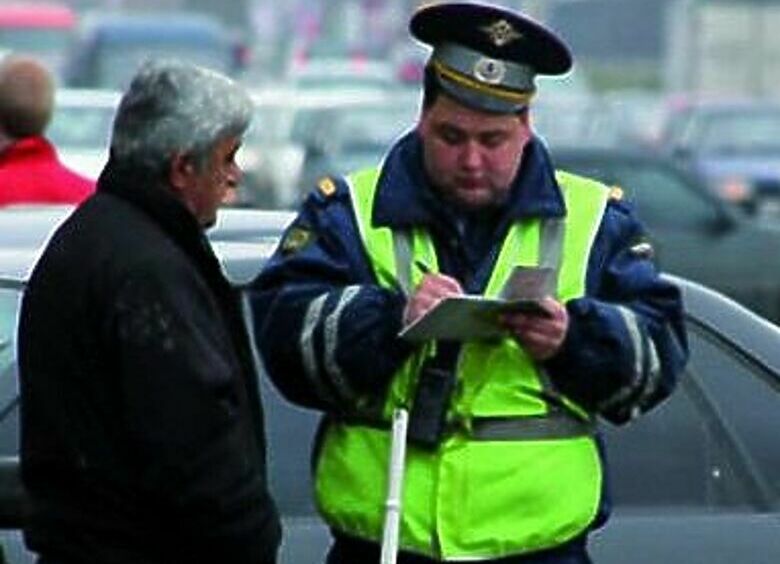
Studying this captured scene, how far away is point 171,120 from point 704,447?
1957mm

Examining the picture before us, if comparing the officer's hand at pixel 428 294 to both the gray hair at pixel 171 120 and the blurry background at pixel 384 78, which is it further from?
the blurry background at pixel 384 78

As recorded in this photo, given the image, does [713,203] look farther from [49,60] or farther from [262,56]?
[262,56]

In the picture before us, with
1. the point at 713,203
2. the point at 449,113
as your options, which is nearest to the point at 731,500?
the point at 449,113

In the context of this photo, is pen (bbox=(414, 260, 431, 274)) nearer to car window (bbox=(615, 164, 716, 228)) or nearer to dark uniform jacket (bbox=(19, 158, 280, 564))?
dark uniform jacket (bbox=(19, 158, 280, 564))

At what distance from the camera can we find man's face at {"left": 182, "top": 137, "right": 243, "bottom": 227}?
17.0ft

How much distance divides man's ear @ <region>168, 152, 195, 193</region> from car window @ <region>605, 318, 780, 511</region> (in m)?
1.75

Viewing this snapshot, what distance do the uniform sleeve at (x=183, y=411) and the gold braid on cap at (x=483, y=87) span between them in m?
0.67

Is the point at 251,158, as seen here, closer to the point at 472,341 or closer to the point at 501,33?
the point at 501,33

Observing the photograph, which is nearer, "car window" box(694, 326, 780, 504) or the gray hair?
the gray hair

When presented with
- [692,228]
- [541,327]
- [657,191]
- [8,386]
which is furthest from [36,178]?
[657,191]

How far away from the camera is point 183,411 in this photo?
4.97m

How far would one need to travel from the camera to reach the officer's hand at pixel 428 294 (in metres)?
5.32

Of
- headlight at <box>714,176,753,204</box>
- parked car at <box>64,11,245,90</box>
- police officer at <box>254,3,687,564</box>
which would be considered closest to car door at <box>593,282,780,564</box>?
police officer at <box>254,3,687,564</box>

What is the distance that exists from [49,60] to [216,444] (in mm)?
36379
